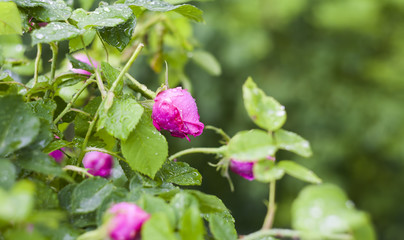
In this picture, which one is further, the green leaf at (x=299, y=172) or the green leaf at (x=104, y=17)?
the green leaf at (x=104, y=17)

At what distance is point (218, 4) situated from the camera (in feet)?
8.80

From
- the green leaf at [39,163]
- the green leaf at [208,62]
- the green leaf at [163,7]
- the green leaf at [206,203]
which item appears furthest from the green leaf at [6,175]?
the green leaf at [208,62]

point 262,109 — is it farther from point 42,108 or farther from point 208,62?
point 208,62

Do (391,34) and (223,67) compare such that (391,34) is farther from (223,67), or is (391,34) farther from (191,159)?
(191,159)

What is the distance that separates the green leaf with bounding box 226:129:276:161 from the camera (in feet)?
1.02

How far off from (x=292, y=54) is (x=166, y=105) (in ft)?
8.07

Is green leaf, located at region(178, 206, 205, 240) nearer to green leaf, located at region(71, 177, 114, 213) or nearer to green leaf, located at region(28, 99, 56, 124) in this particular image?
green leaf, located at region(71, 177, 114, 213)

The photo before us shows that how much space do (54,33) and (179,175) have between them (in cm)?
17

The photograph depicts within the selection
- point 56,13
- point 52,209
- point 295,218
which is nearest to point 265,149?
point 295,218

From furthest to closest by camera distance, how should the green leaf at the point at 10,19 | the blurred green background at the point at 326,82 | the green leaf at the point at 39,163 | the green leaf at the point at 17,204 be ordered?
the blurred green background at the point at 326,82
the green leaf at the point at 10,19
the green leaf at the point at 39,163
the green leaf at the point at 17,204

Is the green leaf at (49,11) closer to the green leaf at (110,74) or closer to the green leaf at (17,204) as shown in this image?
the green leaf at (110,74)

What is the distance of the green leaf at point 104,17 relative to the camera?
41 centimetres

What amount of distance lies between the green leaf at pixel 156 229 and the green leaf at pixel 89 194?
0.08m

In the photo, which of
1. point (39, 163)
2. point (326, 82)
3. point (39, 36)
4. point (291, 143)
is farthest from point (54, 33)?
point (326, 82)
